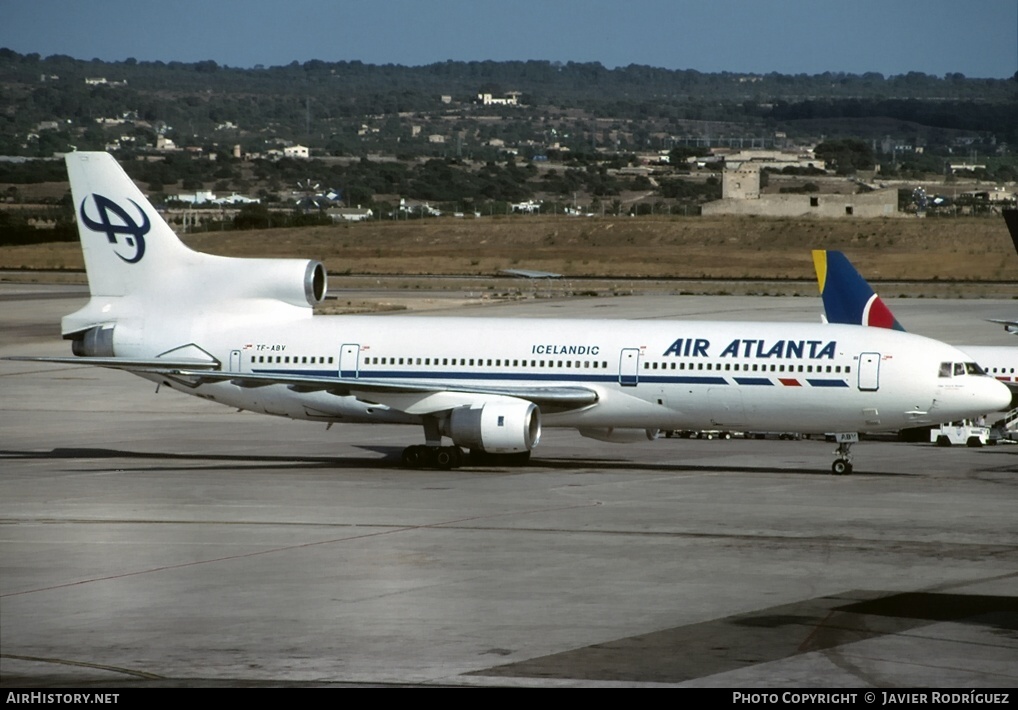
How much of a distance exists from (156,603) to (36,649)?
3197 millimetres

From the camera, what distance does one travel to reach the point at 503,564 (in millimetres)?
27047

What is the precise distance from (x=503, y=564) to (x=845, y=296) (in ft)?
91.5

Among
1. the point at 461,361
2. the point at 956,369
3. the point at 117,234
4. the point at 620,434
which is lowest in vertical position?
the point at 620,434

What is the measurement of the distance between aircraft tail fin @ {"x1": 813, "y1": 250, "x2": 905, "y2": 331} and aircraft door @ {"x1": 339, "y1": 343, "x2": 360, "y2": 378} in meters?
17.4

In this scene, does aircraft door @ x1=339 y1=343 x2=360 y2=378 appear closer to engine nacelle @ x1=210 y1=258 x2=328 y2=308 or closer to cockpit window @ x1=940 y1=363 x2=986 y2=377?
engine nacelle @ x1=210 y1=258 x2=328 y2=308

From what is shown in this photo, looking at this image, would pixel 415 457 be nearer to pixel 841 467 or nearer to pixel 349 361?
pixel 349 361

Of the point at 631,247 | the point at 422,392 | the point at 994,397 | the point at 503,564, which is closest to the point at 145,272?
the point at 422,392

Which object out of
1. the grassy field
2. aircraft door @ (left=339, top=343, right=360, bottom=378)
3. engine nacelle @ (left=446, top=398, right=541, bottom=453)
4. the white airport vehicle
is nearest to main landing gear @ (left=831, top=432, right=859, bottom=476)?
engine nacelle @ (left=446, top=398, right=541, bottom=453)

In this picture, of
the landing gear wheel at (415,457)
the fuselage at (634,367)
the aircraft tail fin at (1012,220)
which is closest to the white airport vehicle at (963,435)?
the fuselage at (634,367)

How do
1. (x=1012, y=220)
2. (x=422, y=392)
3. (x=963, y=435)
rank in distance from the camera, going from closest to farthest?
(x=1012, y=220) < (x=422, y=392) < (x=963, y=435)

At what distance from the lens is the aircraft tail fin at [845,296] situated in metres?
51.6

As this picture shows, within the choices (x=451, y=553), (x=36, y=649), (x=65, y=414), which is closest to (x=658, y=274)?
(x=65, y=414)

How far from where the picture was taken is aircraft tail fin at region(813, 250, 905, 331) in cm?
5159
